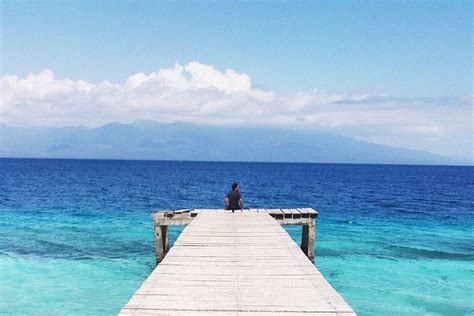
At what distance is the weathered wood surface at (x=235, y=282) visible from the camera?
648 centimetres

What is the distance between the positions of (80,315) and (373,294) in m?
10.8

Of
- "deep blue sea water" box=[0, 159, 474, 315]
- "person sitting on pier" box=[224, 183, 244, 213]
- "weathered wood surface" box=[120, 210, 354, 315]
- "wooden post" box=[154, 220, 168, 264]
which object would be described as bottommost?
"deep blue sea water" box=[0, 159, 474, 315]

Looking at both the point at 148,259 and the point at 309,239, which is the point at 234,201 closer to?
the point at 309,239

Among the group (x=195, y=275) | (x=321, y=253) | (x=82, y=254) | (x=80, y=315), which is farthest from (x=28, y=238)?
(x=195, y=275)

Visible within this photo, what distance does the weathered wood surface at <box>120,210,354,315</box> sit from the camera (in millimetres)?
→ 6484

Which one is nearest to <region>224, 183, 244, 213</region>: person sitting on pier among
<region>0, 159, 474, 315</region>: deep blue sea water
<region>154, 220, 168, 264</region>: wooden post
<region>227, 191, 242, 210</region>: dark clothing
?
<region>227, 191, 242, 210</region>: dark clothing

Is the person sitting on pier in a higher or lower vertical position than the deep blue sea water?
higher

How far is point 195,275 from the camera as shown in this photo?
27.2 ft

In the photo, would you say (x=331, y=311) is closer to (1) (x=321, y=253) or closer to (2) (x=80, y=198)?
(1) (x=321, y=253)

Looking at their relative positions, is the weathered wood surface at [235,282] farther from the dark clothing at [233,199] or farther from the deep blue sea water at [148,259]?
the deep blue sea water at [148,259]

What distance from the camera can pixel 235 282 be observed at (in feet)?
25.8

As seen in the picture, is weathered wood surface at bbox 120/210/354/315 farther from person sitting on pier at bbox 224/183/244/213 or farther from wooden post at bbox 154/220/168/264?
wooden post at bbox 154/220/168/264

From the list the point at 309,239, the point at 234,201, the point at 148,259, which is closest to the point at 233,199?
the point at 234,201

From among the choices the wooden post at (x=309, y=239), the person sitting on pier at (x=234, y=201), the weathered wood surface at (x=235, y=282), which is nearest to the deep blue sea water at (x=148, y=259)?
the wooden post at (x=309, y=239)
